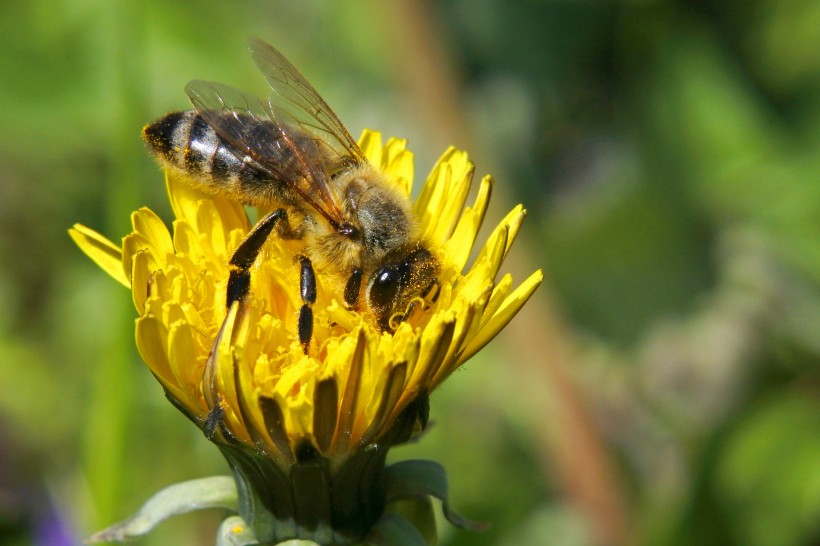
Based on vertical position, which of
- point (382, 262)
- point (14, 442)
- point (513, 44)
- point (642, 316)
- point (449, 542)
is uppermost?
point (513, 44)

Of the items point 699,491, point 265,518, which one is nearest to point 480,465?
point 699,491

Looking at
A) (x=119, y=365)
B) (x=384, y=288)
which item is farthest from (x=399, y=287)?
(x=119, y=365)

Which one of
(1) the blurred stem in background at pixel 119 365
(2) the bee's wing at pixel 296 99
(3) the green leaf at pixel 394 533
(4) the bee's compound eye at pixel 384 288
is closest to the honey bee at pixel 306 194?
(4) the bee's compound eye at pixel 384 288

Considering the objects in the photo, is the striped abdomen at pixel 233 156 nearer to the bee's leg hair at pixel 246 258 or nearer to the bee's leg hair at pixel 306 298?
the bee's leg hair at pixel 246 258

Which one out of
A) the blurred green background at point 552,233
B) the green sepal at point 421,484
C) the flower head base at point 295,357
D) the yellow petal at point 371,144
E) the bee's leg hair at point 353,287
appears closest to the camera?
the flower head base at point 295,357

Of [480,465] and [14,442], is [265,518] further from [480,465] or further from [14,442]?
[14,442]

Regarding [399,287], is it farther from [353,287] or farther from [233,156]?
[233,156]
